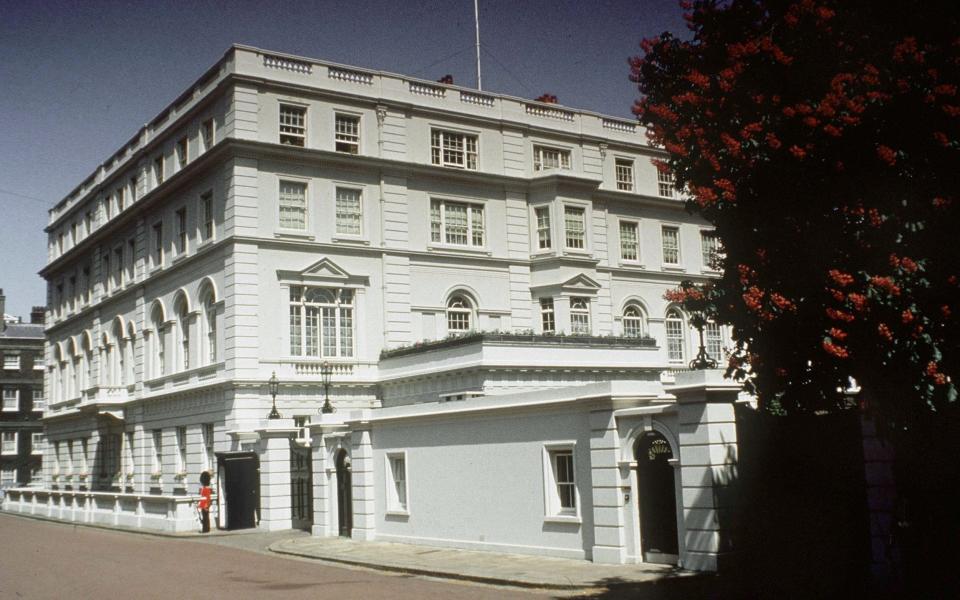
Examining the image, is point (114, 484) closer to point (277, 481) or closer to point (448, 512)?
point (277, 481)

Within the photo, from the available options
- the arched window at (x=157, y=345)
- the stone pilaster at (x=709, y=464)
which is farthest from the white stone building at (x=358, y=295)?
the stone pilaster at (x=709, y=464)

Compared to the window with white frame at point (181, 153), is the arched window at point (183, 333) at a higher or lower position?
lower

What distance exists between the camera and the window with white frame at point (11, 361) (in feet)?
262

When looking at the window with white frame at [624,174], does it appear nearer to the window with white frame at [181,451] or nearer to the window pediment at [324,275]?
the window pediment at [324,275]

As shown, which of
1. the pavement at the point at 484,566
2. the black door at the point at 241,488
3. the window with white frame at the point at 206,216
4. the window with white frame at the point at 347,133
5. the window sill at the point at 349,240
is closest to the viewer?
the pavement at the point at 484,566

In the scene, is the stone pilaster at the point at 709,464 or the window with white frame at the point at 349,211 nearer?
the stone pilaster at the point at 709,464

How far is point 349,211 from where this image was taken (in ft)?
122

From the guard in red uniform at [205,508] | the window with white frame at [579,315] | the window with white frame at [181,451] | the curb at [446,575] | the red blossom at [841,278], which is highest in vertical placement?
the window with white frame at [579,315]

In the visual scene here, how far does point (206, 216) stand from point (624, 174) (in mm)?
18881

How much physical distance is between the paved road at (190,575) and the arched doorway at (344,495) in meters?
2.15

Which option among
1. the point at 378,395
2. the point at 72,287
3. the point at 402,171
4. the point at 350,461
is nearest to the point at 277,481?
the point at 350,461

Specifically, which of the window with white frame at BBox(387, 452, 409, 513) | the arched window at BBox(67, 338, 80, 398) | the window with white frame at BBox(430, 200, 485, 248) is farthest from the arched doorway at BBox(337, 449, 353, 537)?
the arched window at BBox(67, 338, 80, 398)

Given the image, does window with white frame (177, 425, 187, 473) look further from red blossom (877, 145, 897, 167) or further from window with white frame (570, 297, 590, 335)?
red blossom (877, 145, 897, 167)

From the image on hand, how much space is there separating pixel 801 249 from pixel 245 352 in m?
24.0
